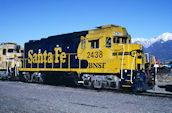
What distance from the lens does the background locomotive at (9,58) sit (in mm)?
19875

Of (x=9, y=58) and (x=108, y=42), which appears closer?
(x=108, y=42)

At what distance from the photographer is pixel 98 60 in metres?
12.3

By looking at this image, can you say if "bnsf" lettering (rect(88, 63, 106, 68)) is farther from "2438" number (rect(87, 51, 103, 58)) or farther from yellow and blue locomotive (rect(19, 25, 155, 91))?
"2438" number (rect(87, 51, 103, 58))

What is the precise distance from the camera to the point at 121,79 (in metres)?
11.1

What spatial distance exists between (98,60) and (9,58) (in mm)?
11596

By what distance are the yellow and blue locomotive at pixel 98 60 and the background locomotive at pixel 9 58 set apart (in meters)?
4.94

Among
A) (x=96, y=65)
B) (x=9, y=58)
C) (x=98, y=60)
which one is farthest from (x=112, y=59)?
(x=9, y=58)

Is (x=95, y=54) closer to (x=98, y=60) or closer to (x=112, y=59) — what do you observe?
(x=98, y=60)

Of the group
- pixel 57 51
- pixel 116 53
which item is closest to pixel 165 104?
pixel 116 53

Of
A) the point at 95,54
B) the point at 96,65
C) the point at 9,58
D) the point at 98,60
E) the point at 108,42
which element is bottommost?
the point at 96,65

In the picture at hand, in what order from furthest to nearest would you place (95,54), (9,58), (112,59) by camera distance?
(9,58) → (95,54) → (112,59)

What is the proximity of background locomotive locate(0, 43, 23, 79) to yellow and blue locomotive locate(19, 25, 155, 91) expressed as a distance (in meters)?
4.94

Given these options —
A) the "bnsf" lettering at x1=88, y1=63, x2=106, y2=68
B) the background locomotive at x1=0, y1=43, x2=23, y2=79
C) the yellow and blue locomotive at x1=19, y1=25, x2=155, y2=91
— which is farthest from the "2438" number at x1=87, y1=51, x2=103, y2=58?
the background locomotive at x1=0, y1=43, x2=23, y2=79

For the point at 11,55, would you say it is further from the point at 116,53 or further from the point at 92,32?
the point at 116,53
